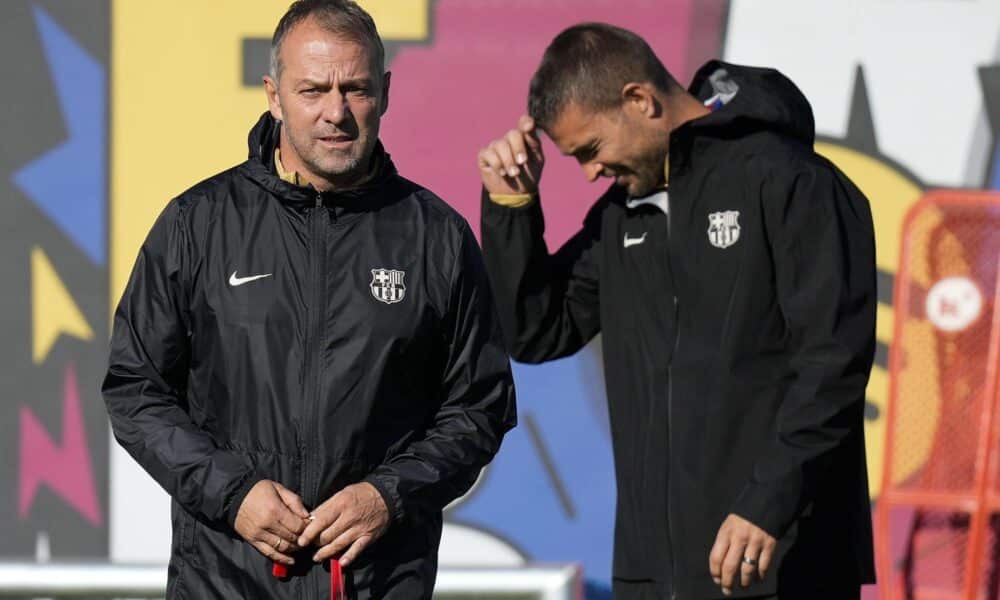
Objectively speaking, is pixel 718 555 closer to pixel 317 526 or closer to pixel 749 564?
pixel 749 564

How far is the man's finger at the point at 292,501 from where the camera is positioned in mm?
2615

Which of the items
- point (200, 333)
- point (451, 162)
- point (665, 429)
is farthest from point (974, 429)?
point (200, 333)

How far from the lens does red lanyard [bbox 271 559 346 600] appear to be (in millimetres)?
2635

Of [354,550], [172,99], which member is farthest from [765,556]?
[172,99]

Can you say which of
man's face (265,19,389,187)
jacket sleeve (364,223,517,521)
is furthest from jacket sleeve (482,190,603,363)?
man's face (265,19,389,187)

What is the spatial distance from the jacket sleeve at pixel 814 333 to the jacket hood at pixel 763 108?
0.16 metres

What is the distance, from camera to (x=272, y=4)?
5242mm

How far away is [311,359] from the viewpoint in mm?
2684

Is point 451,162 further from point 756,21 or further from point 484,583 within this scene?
point 484,583

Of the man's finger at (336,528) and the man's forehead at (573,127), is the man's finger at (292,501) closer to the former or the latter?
the man's finger at (336,528)

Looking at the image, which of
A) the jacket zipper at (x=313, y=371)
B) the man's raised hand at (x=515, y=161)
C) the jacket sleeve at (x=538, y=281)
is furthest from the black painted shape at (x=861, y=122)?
the jacket zipper at (x=313, y=371)

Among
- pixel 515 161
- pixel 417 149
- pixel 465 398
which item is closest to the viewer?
pixel 465 398

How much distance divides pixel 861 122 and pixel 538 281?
221cm

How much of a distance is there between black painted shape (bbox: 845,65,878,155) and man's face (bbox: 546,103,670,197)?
222 cm
